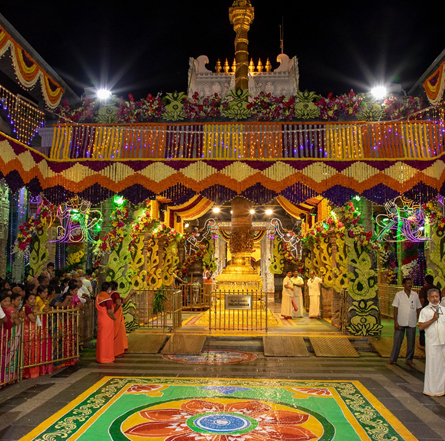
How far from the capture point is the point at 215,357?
348 inches

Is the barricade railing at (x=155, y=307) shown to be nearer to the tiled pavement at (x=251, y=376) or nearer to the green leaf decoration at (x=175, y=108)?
the tiled pavement at (x=251, y=376)

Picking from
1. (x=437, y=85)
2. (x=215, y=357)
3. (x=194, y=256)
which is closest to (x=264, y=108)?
(x=437, y=85)

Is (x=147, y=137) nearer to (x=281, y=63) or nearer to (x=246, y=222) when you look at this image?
(x=246, y=222)

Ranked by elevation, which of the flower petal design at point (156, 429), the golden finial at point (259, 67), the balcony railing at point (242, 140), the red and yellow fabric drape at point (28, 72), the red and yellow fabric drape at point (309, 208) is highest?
the golden finial at point (259, 67)

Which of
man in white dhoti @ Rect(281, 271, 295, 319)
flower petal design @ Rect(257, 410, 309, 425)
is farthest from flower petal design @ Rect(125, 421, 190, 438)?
man in white dhoti @ Rect(281, 271, 295, 319)

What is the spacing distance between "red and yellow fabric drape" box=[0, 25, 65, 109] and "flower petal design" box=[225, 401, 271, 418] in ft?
22.8

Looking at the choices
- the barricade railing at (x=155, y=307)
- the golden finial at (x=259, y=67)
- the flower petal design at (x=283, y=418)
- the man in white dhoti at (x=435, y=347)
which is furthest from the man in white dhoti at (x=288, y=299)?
the golden finial at (x=259, y=67)

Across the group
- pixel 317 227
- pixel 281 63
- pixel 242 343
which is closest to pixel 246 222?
pixel 317 227

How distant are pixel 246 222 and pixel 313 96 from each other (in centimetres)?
458

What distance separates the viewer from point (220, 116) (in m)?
10.3

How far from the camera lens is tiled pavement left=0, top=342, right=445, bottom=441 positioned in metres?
5.19

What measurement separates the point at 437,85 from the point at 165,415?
7.84 metres

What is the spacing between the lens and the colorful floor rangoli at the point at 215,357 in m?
8.48

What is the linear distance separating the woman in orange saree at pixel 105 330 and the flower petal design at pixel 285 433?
419 centimetres
